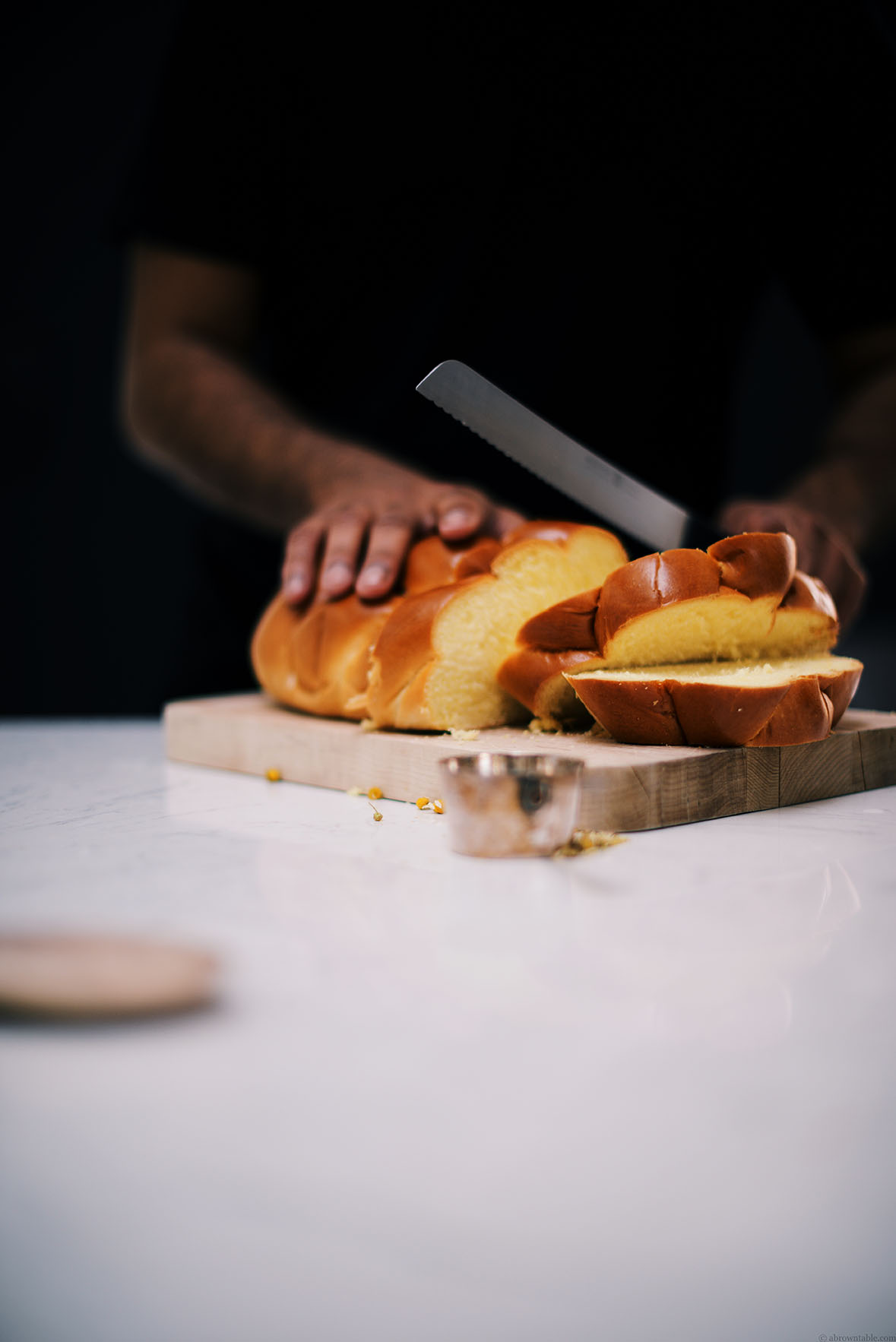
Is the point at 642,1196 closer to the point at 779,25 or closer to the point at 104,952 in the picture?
the point at 104,952

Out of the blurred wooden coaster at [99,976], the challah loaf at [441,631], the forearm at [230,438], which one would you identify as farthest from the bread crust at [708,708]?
the forearm at [230,438]

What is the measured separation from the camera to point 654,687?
4.91ft

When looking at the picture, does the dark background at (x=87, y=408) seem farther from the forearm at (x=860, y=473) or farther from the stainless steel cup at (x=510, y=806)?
the stainless steel cup at (x=510, y=806)

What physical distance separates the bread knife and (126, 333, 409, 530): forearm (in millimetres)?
760

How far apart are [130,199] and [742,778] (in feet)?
8.07

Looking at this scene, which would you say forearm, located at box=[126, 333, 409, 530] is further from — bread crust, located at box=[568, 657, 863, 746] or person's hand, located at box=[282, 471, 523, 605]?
bread crust, located at box=[568, 657, 863, 746]

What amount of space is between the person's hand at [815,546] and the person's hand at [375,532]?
2.16 ft

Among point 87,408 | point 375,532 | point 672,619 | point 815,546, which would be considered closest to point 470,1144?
point 672,619

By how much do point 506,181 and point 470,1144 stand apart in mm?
2689

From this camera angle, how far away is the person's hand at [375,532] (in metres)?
1.97

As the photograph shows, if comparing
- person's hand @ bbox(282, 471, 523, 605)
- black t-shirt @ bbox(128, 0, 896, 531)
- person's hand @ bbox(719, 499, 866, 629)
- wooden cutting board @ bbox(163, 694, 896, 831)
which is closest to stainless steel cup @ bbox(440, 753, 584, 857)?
wooden cutting board @ bbox(163, 694, 896, 831)

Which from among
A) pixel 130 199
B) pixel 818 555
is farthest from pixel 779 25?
pixel 130 199

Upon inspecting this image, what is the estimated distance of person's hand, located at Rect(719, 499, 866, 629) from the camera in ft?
7.86

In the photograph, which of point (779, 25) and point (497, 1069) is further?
point (779, 25)
